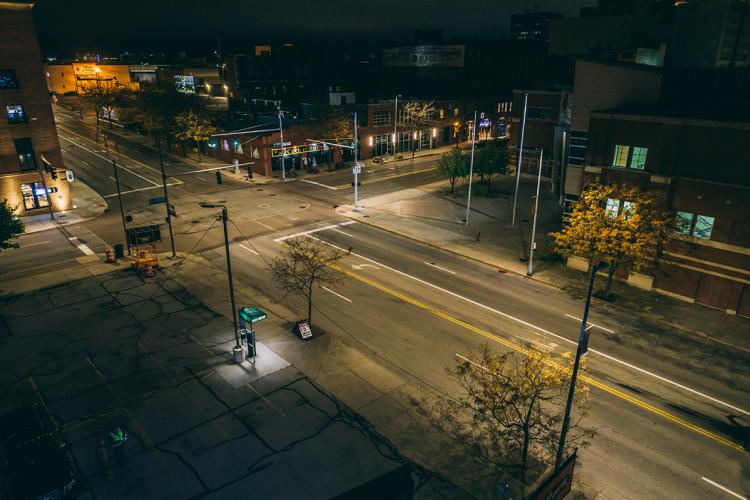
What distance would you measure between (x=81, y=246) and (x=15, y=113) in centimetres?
1534

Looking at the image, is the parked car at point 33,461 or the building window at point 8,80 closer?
the parked car at point 33,461

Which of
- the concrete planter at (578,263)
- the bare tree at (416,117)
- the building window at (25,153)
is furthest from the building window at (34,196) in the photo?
the bare tree at (416,117)

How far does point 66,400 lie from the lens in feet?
64.4

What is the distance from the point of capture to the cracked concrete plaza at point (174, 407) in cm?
1584

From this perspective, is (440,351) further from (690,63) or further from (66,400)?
(690,63)

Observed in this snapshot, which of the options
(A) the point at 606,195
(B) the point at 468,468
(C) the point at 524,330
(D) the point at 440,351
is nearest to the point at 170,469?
(B) the point at 468,468

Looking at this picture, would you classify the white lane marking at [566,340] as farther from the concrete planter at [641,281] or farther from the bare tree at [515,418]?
the concrete planter at [641,281]

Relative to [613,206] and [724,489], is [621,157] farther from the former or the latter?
[724,489]

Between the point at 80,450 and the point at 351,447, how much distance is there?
Answer: 10.2 meters

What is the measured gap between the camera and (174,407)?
1928cm

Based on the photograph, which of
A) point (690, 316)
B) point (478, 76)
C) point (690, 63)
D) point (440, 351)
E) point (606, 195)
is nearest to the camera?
point (440, 351)

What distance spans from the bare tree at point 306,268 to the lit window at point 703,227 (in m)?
22.1

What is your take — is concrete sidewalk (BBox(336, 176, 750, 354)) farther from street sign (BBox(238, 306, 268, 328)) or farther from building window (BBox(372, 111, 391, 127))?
building window (BBox(372, 111, 391, 127))

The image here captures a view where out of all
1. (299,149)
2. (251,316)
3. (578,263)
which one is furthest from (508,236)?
(299,149)
